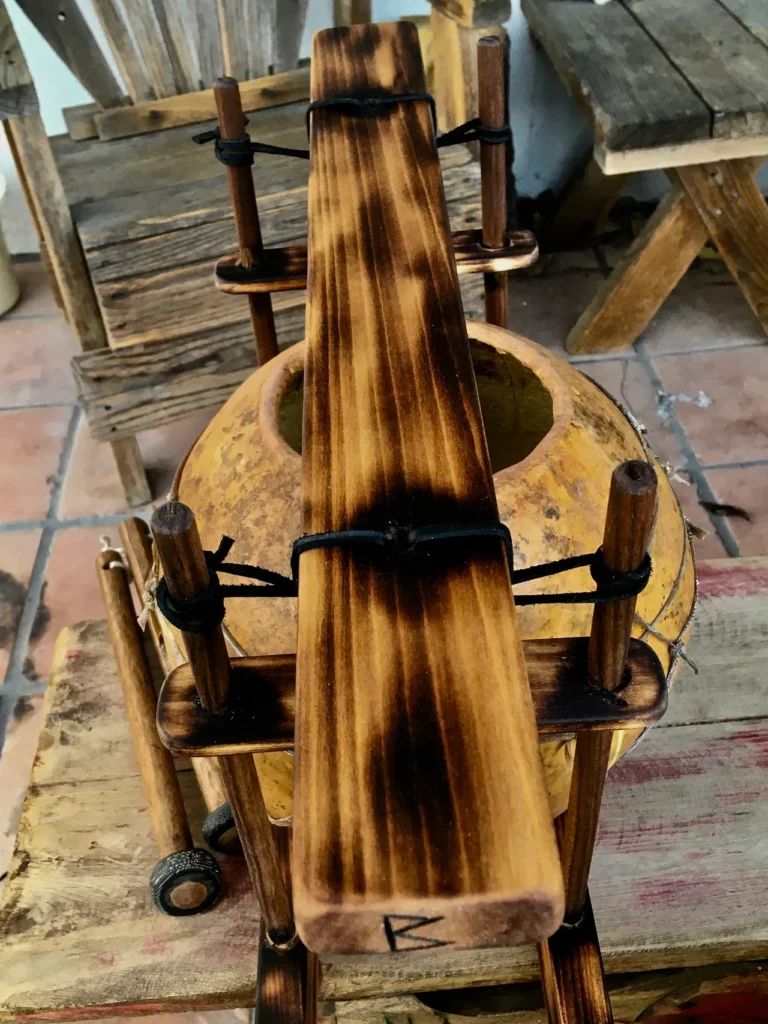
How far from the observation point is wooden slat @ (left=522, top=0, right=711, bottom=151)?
1.84m

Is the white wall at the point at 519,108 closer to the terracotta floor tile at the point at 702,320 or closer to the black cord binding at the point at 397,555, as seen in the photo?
the terracotta floor tile at the point at 702,320

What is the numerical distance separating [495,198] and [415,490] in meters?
0.56

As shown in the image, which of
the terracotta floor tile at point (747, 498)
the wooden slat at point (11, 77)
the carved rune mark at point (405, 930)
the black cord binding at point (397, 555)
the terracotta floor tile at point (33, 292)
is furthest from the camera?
the terracotta floor tile at point (33, 292)

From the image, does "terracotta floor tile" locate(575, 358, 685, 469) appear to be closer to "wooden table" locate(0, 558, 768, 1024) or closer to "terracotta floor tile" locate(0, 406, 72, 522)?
"wooden table" locate(0, 558, 768, 1024)

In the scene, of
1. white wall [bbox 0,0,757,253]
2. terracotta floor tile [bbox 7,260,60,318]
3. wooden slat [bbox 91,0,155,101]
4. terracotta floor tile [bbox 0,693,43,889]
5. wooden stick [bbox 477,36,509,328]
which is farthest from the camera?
terracotta floor tile [bbox 7,260,60,318]

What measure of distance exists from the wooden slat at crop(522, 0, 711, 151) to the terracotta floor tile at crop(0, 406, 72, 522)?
1.51 metres

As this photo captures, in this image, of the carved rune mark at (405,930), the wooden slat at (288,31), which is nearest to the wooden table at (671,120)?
the wooden slat at (288,31)

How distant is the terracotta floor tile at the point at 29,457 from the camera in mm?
2135

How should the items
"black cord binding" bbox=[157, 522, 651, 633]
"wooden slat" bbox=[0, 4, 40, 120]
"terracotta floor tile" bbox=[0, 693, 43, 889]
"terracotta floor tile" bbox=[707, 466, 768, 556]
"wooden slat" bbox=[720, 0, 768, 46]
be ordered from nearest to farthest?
1. "black cord binding" bbox=[157, 522, 651, 633]
2. "wooden slat" bbox=[0, 4, 40, 120]
3. "terracotta floor tile" bbox=[0, 693, 43, 889]
4. "terracotta floor tile" bbox=[707, 466, 768, 556]
5. "wooden slat" bbox=[720, 0, 768, 46]

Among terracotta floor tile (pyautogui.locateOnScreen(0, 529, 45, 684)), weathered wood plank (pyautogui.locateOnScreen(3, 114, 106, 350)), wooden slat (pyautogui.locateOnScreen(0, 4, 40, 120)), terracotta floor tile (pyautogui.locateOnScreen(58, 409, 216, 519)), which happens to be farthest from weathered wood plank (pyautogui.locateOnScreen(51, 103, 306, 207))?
terracotta floor tile (pyautogui.locateOnScreen(0, 529, 45, 684))

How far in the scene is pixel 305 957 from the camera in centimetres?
89

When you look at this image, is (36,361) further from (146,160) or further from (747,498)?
(747,498)

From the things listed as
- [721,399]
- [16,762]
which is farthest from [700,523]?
[16,762]

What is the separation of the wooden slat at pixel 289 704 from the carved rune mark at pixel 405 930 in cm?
18
